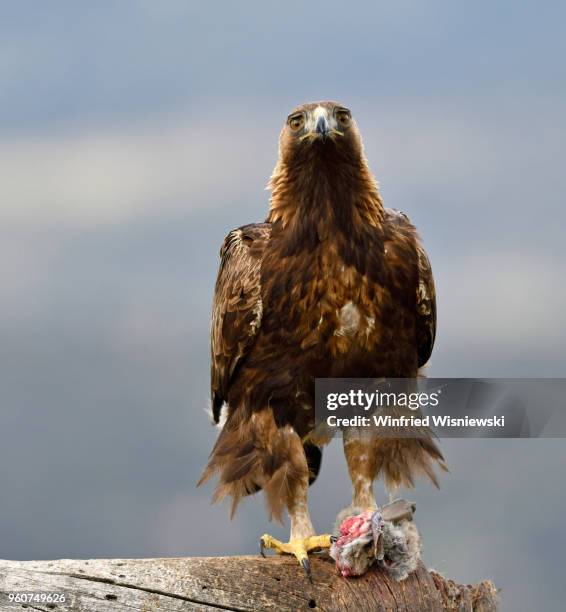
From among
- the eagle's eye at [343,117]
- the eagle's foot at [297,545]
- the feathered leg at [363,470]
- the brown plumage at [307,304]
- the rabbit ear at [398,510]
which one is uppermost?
the eagle's eye at [343,117]

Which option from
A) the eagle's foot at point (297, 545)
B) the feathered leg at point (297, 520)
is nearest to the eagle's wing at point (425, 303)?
the feathered leg at point (297, 520)

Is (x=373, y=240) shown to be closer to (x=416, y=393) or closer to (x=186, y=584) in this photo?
(x=416, y=393)

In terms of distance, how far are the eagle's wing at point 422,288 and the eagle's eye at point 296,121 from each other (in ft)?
3.56

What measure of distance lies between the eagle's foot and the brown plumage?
0.16 meters

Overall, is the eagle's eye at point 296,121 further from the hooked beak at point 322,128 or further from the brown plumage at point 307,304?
the hooked beak at point 322,128

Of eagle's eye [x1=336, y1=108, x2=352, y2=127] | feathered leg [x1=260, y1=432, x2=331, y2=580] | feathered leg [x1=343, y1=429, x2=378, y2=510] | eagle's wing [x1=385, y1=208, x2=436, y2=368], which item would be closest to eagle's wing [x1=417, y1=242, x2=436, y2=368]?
eagle's wing [x1=385, y1=208, x2=436, y2=368]

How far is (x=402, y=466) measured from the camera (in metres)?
9.60

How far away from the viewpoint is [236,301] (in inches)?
362

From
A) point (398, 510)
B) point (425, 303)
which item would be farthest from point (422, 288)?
point (398, 510)

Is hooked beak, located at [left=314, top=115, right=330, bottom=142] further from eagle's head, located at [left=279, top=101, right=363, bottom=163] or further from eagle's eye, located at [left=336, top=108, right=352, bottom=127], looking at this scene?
eagle's eye, located at [left=336, top=108, right=352, bottom=127]

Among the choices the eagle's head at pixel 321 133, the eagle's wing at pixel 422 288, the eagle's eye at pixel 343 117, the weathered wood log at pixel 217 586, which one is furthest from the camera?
the eagle's wing at pixel 422 288

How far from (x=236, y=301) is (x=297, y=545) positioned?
2.00m

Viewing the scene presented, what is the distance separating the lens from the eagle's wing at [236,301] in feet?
29.9

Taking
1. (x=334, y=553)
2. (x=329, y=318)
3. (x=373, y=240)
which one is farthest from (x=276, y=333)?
(x=334, y=553)
